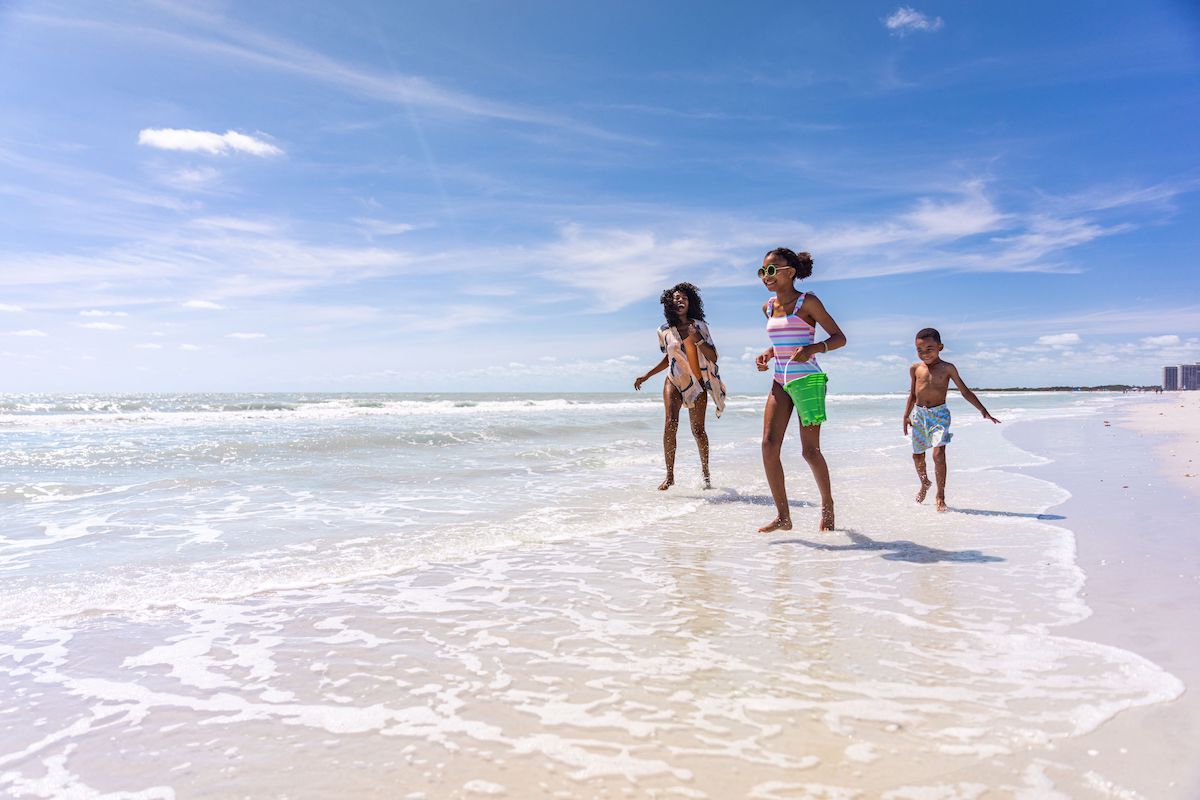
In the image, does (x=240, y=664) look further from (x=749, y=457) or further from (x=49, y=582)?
(x=749, y=457)

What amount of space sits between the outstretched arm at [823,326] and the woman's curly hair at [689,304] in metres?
2.98

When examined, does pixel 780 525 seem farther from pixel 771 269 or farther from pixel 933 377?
pixel 933 377

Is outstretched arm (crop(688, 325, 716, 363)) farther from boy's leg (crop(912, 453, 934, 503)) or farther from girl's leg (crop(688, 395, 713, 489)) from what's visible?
boy's leg (crop(912, 453, 934, 503))

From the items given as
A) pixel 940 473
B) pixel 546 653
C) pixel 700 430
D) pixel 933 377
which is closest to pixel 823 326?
pixel 940 473

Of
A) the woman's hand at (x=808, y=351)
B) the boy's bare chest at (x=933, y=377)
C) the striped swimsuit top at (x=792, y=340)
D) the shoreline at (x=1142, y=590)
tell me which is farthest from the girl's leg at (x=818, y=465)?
the boy's bare chest at (x=933, y=377)

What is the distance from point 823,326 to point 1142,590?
8.19 feet

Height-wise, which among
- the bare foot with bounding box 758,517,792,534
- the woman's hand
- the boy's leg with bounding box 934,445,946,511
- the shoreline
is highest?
the woman's hand

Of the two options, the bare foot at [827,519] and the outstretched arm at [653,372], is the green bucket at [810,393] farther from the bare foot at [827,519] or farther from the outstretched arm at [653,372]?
the outstretched arm at [653,372]

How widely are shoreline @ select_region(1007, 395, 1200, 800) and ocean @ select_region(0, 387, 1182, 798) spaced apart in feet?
0.34

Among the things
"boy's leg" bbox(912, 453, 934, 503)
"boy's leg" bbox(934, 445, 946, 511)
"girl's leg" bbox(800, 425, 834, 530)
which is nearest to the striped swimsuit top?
"girl's leg" bbox(800, 425, 834, 530)

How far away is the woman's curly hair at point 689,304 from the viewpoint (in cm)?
808

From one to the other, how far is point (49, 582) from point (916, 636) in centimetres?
484

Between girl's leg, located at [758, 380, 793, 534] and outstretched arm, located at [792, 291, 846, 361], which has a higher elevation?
outstretched arm, located at [792, 291, 846, 361]

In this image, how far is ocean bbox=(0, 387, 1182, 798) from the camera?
2.06 meters
